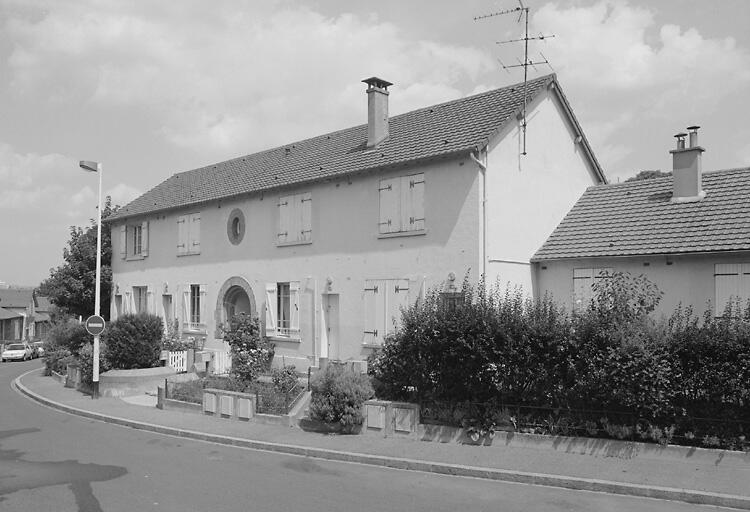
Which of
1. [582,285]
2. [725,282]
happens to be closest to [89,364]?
[582,285]

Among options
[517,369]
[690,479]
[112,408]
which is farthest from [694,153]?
[112,408]

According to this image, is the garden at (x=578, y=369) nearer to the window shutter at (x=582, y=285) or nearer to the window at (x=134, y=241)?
the window shutter at (x=582, y=285)

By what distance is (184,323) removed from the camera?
84.5ft

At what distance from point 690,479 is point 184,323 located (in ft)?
66.1

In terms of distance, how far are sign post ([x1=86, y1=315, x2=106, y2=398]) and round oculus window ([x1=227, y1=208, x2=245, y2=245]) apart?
524 centimetres

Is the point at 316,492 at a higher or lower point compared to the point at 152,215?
lower

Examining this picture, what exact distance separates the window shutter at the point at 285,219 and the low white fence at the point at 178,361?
5.20 metres

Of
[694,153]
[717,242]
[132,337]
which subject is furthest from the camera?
[132,337]

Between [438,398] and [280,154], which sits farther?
[280,154]

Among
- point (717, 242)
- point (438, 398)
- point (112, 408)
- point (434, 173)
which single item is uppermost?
point (434, 173)

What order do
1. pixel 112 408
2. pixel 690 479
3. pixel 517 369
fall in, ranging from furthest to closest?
pixel 112 408
pixel 517 369
pixel 690 479

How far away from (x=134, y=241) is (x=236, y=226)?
8.48m

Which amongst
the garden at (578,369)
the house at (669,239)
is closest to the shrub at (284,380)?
the garden at (578,369)

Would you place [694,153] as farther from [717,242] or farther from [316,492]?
[316,492]
